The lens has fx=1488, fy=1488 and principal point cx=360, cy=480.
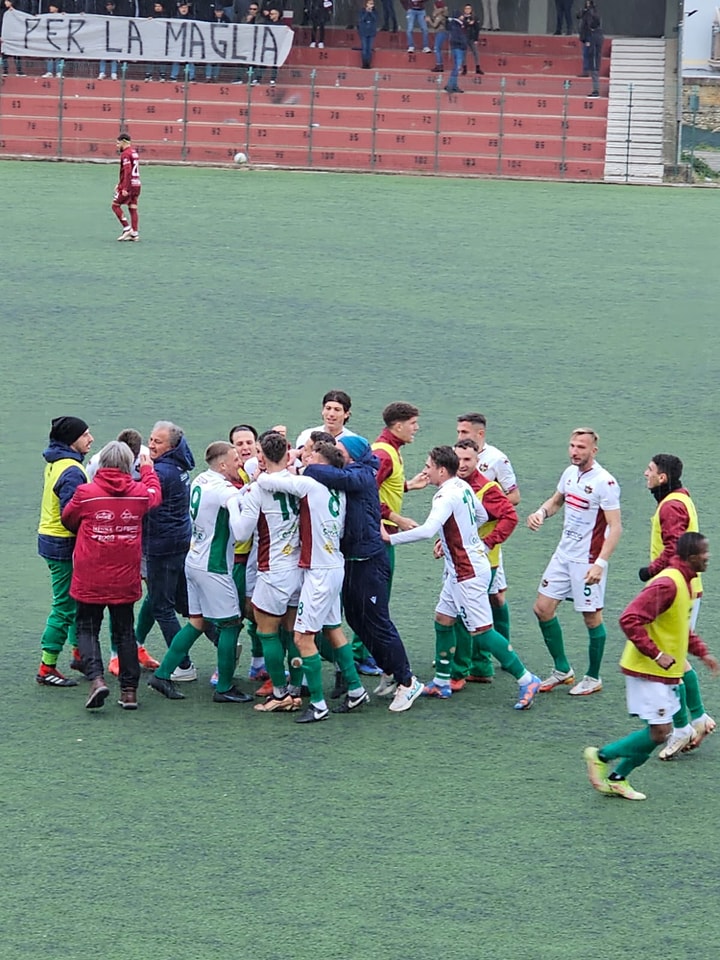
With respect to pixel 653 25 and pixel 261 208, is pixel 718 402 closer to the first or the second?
pixel 261 208

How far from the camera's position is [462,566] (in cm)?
912

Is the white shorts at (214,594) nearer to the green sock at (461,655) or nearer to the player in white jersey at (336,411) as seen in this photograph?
the player in white jersey at (336,411)

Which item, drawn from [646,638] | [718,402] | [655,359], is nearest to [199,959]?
[646,638]

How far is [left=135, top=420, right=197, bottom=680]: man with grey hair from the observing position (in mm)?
9344

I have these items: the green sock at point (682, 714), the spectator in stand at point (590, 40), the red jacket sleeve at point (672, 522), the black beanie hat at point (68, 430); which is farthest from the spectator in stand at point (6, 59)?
the green sock at point (682, 714)

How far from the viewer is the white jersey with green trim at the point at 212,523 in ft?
29.8

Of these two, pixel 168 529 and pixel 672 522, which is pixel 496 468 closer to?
pixel 672 522

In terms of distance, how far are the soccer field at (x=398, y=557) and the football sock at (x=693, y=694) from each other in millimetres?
220

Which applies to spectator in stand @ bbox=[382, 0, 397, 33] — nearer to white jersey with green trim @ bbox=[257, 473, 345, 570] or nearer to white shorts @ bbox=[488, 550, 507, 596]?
white shorts @ bbox=[488, 550, 507, 596]

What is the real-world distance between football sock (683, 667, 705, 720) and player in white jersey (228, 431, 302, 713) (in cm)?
234

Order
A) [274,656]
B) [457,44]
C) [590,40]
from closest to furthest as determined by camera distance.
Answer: [274,656]
[457,44]
[590,40]

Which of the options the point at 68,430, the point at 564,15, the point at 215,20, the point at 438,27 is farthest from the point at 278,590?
the point at 564,15

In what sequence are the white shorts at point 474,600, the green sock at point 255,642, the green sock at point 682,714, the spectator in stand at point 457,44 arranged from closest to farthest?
the green sock at point 682,714, the white shorts at point 474,600, the green sock at point 255,642, the spectator in stand at point 457,44

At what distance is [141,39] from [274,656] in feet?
85.1
